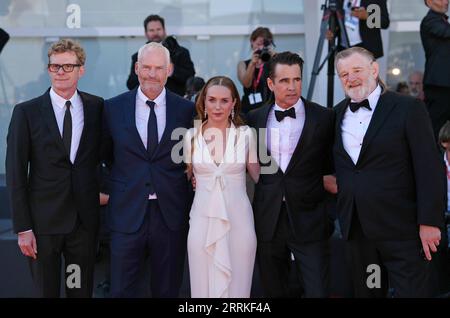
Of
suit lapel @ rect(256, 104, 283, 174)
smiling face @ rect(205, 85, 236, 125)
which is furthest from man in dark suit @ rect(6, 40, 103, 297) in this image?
suit lapel @ rect(256, 104, 283, 174)

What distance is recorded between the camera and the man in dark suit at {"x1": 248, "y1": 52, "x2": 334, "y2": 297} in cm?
409

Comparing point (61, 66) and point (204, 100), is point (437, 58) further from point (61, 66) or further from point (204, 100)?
point (61, 66)

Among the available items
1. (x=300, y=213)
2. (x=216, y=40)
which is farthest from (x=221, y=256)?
(x=216, y=40)

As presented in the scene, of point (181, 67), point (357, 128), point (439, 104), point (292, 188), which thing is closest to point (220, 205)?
point (292, 188)

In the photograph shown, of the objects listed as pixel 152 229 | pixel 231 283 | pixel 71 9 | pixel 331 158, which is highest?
pixel 71 9

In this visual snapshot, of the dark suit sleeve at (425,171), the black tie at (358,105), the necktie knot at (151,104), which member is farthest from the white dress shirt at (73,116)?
the dark suit sleeve at (425,171)

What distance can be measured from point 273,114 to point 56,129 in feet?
4.05

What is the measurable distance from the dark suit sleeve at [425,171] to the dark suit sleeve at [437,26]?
251 centimetres

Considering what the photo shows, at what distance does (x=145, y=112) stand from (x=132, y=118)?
101mm

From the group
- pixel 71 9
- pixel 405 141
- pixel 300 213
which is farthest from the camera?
pixel 71 9

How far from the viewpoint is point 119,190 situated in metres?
4.13

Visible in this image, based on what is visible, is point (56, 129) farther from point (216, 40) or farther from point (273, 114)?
point (216, 40)

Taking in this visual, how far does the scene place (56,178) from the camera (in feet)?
13.5

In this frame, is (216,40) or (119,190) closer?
(119,190)
